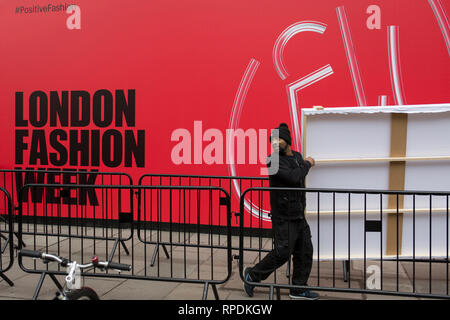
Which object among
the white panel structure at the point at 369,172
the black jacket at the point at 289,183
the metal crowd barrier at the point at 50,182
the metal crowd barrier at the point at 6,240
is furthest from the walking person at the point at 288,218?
the metal crowd barrier at the point at 50,182

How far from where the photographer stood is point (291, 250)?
4.36 meters

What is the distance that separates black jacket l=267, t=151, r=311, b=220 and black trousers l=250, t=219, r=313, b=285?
0.34 ft

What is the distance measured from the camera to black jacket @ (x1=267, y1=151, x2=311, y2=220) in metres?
4.28

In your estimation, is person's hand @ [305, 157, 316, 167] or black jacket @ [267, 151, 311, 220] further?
person's hand @ [305, 157, 316, 167]

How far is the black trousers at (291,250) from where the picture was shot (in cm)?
440

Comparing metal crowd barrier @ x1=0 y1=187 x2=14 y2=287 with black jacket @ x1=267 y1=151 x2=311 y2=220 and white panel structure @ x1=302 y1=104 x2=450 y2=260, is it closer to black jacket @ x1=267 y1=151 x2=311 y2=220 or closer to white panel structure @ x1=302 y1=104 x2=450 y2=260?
black jacket @ x1=267 y1=151 x2=311 y2=220

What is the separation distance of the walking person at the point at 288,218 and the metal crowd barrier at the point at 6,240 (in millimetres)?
2633

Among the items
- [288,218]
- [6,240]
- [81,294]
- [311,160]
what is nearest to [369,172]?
[311,160]

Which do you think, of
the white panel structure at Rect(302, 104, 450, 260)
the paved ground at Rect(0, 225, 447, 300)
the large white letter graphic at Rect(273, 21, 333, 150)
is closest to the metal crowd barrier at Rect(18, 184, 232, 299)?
the paved ground at Rect(0, 225, 447, 300)

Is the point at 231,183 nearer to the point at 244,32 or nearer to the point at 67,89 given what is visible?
the point at 244,32

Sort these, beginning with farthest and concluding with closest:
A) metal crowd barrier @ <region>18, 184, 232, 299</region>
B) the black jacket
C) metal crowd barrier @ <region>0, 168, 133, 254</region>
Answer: metal crowd barrier @ <region>0, 168, 133, 254</region> < metal crowd barrier @ <region>18, 184, 232, 299</region> < the black jacket

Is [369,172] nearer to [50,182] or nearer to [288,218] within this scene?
[288,218]

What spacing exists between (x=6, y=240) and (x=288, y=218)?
15.2ft
